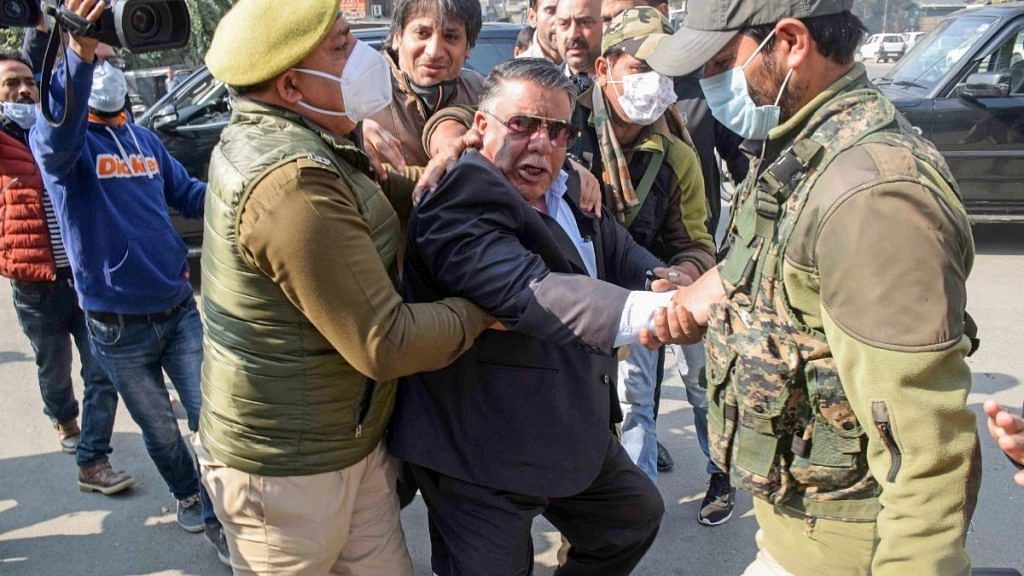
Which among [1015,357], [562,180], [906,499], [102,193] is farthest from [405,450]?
[1015,357]

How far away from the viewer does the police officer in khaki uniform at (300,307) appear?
180 centimetres

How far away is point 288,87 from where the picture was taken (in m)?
1.96

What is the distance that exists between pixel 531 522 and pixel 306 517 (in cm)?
62

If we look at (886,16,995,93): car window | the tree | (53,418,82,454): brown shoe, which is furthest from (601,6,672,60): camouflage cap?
the tree

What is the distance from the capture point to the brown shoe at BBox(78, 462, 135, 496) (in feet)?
12.4

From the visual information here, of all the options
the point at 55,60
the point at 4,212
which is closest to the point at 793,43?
the point at 55,60

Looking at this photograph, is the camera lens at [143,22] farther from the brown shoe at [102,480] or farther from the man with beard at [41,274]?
the brown shoe at [102,480]

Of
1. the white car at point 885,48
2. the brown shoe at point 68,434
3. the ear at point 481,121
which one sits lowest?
the white car at point 885,48

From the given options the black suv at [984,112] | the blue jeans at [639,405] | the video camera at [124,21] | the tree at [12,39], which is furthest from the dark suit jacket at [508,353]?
the tree at [12,39]

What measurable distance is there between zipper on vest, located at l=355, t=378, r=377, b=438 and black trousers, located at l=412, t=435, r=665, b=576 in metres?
0.28

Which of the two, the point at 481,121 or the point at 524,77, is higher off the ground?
the point at 524,77

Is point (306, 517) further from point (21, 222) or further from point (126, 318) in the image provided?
point (21, 222)

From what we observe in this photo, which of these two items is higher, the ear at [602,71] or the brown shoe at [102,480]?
the ear at [602,71]

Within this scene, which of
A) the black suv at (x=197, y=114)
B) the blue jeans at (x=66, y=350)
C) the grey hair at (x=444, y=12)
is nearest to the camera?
the grey hair at (x=444, y=12)
